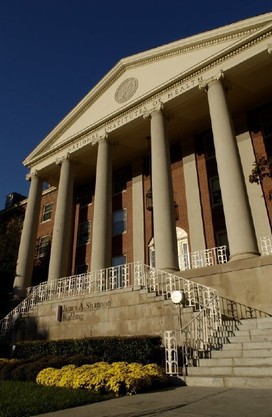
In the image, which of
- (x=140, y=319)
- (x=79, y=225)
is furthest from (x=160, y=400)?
(x=79, y=225)

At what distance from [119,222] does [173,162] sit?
265 inches

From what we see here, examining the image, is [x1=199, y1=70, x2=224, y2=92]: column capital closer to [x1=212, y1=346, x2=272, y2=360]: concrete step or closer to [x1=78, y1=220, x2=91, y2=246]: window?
[x1=212, y1=346, x2=272, y2=360]: concrete step

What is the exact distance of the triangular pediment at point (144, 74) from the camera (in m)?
20.1

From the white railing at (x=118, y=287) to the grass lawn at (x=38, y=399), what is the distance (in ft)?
18.6

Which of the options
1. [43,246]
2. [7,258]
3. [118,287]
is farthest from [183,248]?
[43,246]

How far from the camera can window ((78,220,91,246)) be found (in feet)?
101

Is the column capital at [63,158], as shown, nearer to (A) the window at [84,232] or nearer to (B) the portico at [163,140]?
(B) the portico at [163,140]

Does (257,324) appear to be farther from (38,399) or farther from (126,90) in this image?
(126,90)

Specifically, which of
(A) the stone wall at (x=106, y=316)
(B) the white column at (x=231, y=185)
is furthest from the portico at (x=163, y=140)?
(A) the stone wall at (x=106, y=316)

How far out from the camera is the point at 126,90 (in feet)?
85.0

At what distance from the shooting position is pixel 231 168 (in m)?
16.8

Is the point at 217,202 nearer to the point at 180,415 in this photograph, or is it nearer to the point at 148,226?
the point at 148,226

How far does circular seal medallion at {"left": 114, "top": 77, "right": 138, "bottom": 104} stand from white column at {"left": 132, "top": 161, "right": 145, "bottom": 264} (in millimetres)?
5890

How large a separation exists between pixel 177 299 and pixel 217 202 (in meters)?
13.4
